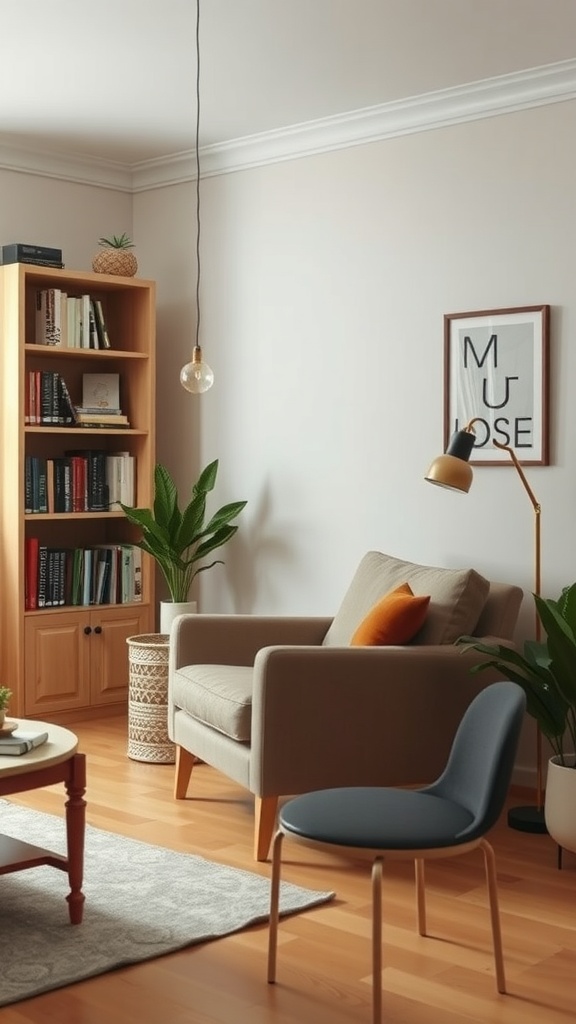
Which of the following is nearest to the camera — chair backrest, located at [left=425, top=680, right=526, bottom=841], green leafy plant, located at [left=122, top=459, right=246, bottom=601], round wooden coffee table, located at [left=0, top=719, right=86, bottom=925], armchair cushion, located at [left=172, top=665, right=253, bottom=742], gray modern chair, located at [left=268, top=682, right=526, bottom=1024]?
gray modern chair, located at [left=268, top=682, right=526, bottom=1024]

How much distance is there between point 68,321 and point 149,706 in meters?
1.82

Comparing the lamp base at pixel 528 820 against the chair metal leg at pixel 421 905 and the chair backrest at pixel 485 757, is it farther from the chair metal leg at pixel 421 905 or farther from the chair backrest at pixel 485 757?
the chair backrest at pixel 485 757

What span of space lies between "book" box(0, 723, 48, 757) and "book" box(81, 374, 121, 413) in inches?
107

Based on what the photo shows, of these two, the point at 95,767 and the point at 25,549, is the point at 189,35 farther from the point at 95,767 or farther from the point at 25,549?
the point at 95,767

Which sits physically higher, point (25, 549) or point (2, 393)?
point (2, 393)

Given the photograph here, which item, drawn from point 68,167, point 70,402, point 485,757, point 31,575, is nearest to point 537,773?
point 485,757

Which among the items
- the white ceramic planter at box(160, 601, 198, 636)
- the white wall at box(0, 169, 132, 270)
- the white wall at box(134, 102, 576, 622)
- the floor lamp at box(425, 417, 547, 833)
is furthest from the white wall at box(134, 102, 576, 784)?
the white ceramic planter at box(160, 601, 198, 636)

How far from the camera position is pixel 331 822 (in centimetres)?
272

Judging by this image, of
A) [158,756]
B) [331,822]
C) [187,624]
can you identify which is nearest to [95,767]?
[158,756]

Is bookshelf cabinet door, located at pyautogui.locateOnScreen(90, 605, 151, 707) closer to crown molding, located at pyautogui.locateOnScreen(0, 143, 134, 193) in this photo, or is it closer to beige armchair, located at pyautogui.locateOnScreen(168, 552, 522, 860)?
beige armchair, located at pyautogui.locateOnScreen(168, 552, 522, 860)

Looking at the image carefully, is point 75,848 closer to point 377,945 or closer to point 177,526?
point 377,945

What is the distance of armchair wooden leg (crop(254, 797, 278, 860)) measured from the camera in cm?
387

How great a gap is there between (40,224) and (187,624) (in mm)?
2378

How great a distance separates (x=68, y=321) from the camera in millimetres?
5770
